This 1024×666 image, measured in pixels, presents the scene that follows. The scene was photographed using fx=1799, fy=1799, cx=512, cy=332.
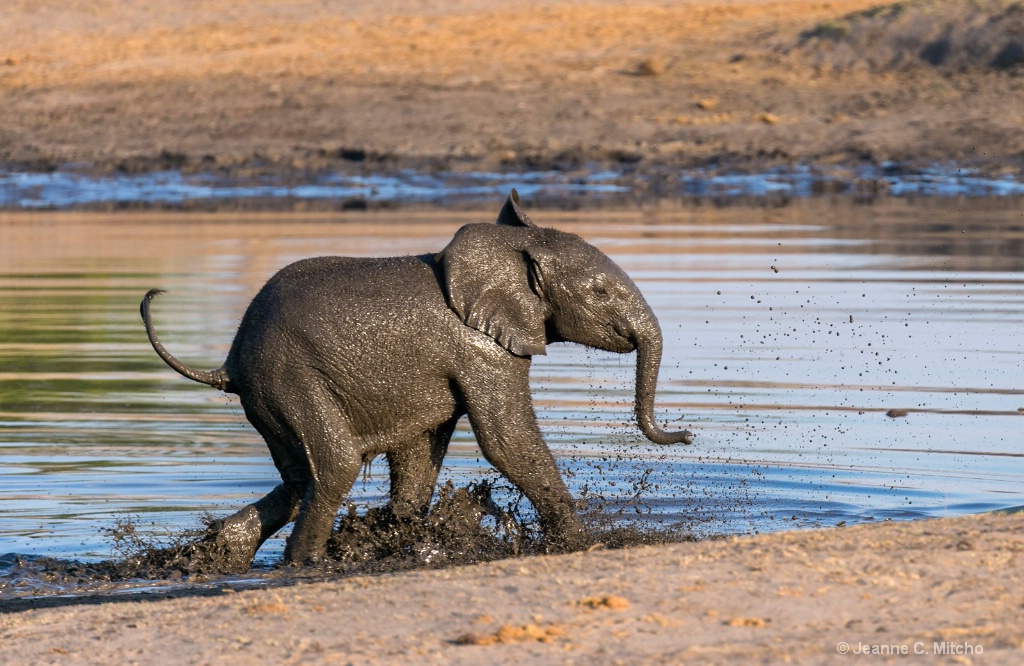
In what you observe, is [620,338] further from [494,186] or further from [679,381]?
[494,186]

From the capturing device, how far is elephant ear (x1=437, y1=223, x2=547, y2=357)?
736cm

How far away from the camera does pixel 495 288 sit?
7414mm

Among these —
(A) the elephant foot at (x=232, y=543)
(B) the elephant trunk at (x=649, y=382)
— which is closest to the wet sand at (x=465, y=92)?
(B) the elephant trunk at (x=649, y=382)

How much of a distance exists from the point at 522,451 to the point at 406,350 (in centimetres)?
65

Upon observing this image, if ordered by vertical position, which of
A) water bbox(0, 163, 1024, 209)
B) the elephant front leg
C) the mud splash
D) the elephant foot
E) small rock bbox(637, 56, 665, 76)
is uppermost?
the elephant front leg

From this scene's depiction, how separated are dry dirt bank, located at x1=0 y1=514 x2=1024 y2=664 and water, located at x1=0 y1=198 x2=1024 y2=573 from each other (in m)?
2.41

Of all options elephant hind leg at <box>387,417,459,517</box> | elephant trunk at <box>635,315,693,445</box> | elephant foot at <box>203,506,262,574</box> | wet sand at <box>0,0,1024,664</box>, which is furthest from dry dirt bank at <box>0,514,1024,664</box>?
wet sand at <box>0,0,1024,664</box>

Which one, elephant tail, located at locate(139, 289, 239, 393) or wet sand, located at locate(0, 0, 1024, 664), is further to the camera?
wet sand, located at locate(0, 0, 1024, 664)

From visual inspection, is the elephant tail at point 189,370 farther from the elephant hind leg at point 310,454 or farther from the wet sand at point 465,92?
the wet sand at point 465,92

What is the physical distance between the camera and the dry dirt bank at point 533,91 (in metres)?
26.4

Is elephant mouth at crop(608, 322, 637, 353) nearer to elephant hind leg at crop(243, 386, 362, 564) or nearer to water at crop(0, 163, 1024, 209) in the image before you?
elephant hind leg at crop(243, 386, 362, 564)

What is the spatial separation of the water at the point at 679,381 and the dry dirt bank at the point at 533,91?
6.16 meters

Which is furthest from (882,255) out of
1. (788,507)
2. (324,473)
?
(324,473)

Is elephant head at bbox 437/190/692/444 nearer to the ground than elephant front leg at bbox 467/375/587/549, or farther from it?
farther from it
